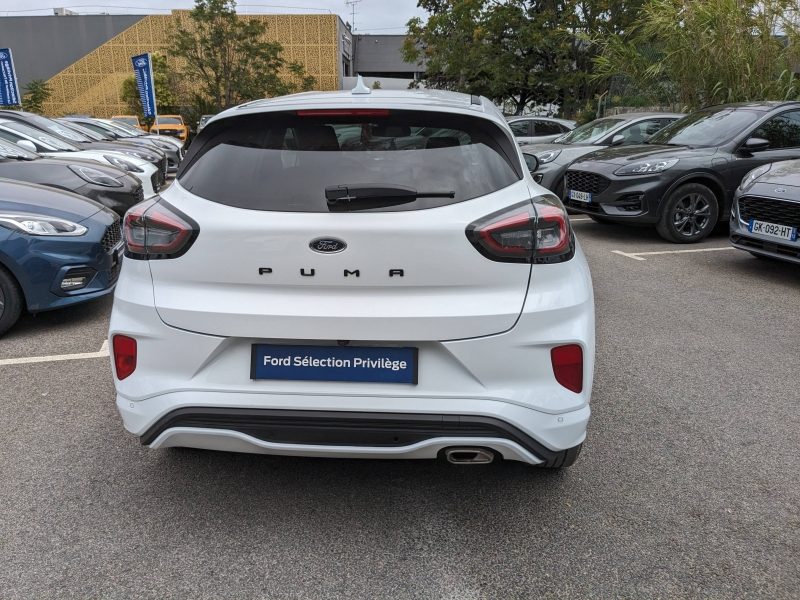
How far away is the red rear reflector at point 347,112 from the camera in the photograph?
100 inches

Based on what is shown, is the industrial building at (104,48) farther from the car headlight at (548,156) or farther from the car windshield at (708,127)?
the car windshield at (708,127)

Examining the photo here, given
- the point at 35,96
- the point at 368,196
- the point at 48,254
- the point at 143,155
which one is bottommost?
the point at 35,96

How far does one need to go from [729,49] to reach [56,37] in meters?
60.0

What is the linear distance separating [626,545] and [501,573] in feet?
1.64

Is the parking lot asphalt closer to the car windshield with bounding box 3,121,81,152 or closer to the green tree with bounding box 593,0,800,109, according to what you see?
the car windshield with bounding box 3,121,81,152

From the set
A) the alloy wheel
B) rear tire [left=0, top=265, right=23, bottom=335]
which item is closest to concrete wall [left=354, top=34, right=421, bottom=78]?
the alloy wheel

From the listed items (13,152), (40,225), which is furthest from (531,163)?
(13,152)

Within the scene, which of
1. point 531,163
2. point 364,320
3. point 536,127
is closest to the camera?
point 364,320

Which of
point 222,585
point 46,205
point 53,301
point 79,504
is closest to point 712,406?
point 222,585

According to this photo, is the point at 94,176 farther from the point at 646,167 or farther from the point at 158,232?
the point at 646,167

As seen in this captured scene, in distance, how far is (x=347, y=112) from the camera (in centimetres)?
255

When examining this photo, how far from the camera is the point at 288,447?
2.35m

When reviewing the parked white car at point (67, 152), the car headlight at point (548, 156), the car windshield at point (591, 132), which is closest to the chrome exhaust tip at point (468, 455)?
the parked white car at point (67, 152)

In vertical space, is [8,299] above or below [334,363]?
below
